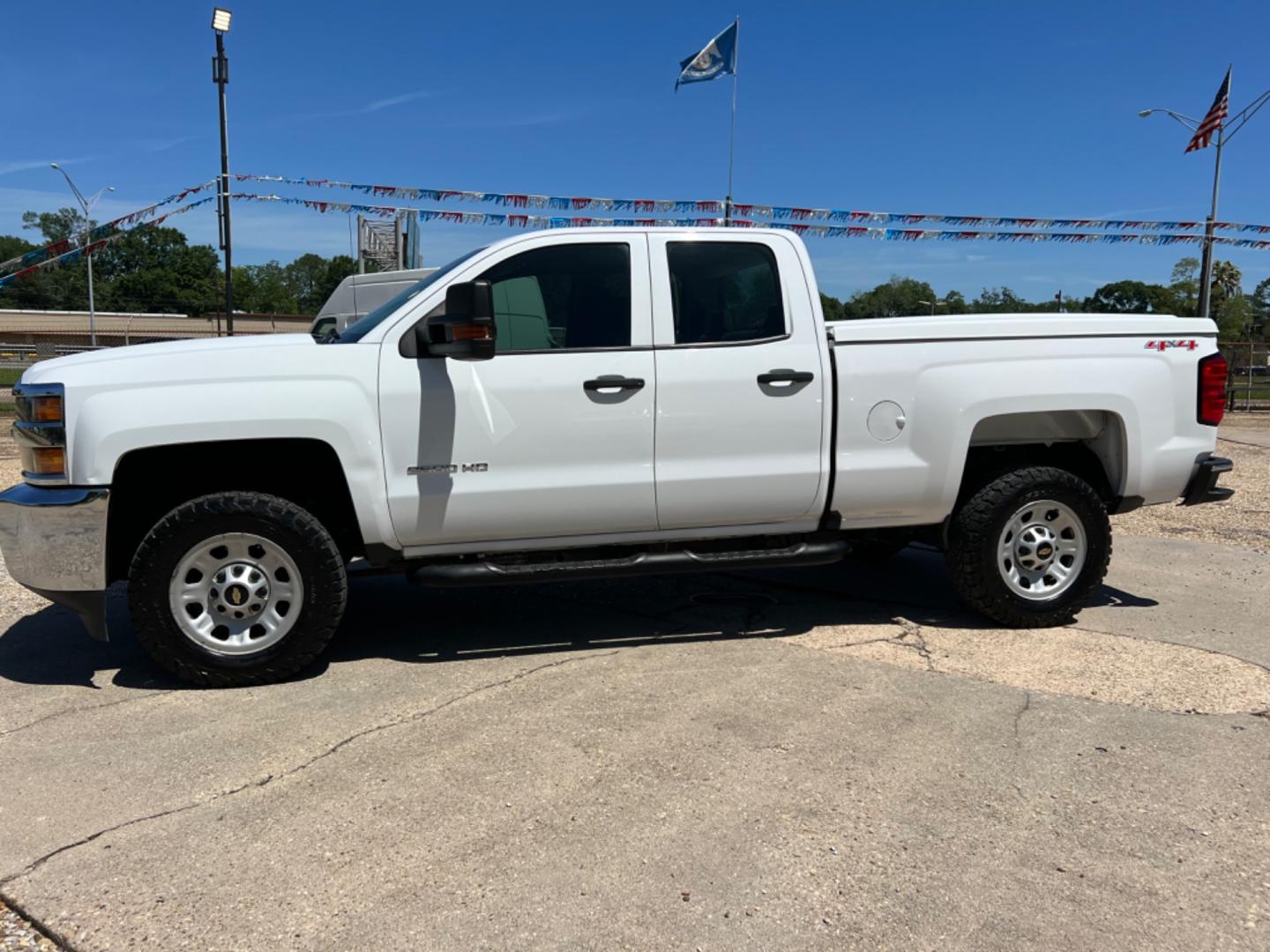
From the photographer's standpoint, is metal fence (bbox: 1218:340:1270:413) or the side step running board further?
metal fence (bbox: 1218:340:1270:413)

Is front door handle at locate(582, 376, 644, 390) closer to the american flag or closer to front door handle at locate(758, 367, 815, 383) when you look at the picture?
front door handle at locate(758, 367, 815, 383)

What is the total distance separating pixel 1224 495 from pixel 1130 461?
24.6 inches

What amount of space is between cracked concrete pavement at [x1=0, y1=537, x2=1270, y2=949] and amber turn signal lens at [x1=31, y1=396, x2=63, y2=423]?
4.05ft

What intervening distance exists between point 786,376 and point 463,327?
156 centimetres

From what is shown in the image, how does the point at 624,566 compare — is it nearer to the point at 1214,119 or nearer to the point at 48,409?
the point at 48,409

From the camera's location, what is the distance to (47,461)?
3.91 meters

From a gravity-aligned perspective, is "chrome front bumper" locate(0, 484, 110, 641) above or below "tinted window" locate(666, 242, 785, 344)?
below

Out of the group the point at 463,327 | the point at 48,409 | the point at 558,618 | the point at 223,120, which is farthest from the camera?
the point at 223,120

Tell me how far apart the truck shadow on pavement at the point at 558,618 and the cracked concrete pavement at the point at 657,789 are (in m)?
0.04

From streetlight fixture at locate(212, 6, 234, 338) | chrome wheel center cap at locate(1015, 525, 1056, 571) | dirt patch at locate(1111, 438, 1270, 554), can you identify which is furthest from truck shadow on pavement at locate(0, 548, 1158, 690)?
streetlight fixture at locate(212, 6, 234, 338)

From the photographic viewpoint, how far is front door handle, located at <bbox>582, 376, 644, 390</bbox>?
430 centimetres

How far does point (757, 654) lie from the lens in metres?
4.65

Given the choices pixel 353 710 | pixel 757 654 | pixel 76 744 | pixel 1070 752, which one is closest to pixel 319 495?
pixel 353 710

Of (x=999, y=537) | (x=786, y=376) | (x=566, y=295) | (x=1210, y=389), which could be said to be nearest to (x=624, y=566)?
(x=786, y=376)
